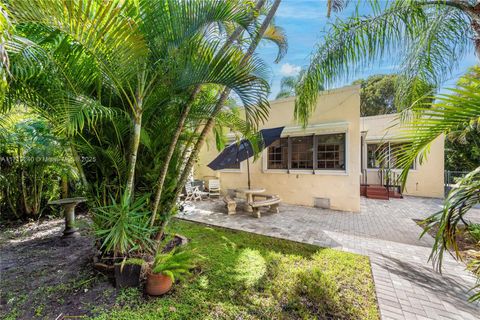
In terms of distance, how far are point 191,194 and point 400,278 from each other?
824cm

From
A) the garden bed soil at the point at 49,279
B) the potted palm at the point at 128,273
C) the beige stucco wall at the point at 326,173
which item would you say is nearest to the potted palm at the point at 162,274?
the potted palm at the point at 128,273

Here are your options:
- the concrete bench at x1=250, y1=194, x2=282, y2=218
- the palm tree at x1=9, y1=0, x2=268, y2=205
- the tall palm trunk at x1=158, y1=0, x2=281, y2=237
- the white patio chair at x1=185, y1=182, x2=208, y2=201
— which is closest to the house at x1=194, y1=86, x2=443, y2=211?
the concrete bench at x1=250, y1=194, x2=282, y2=218

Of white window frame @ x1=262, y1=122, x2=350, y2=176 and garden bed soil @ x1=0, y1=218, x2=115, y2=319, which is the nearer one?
garden bed soil @ x1=0, y1=218, x2=115, y2=319

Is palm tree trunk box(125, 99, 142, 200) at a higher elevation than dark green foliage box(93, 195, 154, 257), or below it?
higher

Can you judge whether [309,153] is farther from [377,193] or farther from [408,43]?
[408,43]

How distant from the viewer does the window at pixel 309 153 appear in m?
8.39

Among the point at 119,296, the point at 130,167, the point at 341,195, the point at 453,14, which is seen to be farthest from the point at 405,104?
the point at 119,296

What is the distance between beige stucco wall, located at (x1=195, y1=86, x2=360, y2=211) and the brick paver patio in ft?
2.17

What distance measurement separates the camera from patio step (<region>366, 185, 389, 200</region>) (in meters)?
10.7

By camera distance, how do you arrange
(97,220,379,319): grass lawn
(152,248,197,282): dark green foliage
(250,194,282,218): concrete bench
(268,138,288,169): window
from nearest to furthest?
(97,220,379,319): grass lawn < (152,248,197,282): dark green foliage < (250,194,282,218): concrete bench < (268,138,288,169): window

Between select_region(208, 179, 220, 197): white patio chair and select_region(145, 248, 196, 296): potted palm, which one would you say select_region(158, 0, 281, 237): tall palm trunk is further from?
select_region(208, 179, 220, 197): white patio chair

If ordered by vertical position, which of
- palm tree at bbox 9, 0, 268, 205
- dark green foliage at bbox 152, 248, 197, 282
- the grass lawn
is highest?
palm tree at bbox 9, 0, 268, 205

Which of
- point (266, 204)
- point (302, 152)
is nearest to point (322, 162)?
point (302, 152)

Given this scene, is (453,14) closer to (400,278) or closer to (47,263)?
(400,278)
